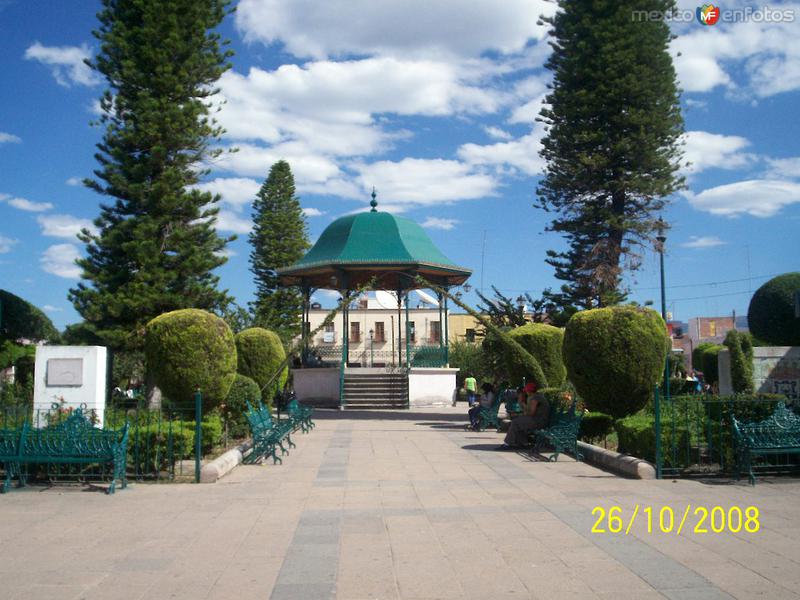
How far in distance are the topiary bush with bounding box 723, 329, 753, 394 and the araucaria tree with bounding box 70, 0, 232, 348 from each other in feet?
48.7

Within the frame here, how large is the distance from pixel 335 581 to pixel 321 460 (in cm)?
682

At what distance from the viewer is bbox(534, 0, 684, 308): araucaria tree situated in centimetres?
2584

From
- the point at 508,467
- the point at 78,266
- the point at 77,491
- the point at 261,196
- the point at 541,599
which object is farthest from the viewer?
the point at 261,196

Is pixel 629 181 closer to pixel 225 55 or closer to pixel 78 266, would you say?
pixel 225 55

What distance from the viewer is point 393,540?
6.06 m

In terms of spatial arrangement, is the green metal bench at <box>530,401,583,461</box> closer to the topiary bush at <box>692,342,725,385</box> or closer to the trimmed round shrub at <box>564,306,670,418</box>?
the trimmed round shrub at <box>564,306,670,418</box>

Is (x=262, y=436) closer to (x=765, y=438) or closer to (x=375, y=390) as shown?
(x=765, y=438)

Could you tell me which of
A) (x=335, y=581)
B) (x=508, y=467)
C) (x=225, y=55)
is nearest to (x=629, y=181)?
(x=225, y=55)

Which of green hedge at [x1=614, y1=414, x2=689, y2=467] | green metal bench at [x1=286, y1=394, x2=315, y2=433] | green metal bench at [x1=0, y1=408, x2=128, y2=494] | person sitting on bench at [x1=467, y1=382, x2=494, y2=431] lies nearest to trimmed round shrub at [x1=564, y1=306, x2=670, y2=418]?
green hedge at [x1=614, y1=414, x2=689, y2=467]

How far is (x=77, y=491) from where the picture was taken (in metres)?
8.45

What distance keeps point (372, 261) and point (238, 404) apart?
1220 cm

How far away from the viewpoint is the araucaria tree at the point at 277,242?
41688 mm

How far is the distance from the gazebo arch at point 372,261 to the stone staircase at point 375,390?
0.45 metres

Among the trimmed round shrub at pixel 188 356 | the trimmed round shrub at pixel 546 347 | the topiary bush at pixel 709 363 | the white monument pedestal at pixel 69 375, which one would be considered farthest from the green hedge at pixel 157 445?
the topiary bush at pixel 709 363
